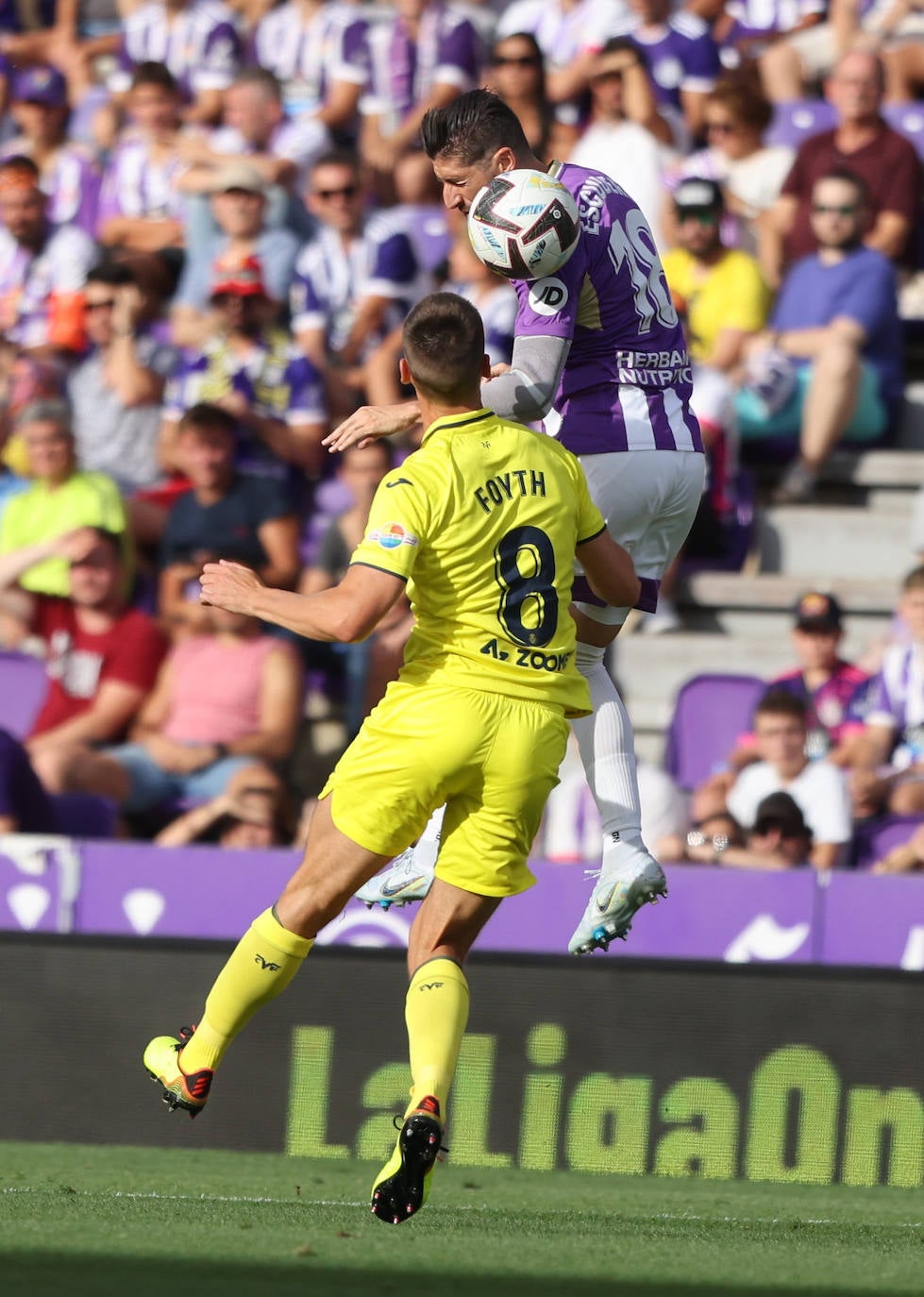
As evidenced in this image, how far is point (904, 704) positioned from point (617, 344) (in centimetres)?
366

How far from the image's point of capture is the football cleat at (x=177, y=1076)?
5.60 metres

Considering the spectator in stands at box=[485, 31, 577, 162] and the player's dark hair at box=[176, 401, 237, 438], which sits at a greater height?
the spectator in stands at box=[485, 31, 577, 162]

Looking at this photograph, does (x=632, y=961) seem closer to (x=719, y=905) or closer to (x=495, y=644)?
(x=719, y=905)

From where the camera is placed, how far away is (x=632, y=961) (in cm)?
740

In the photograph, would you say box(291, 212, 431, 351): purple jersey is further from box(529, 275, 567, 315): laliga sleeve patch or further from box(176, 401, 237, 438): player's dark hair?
box(529, 275, 567, 315): laliga sleeve patch

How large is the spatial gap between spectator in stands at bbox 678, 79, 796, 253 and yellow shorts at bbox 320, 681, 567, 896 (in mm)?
6673

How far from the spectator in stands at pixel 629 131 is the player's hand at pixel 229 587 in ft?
21.2

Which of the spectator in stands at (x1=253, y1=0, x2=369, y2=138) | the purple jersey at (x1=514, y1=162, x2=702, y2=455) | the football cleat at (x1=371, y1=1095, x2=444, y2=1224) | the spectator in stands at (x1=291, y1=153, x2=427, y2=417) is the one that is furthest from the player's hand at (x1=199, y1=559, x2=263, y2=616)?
the spectator in stands at (x1=253, y1=0, x2=369, y2=138)

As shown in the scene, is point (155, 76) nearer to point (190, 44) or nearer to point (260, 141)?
point (260, 141)

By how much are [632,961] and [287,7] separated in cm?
816

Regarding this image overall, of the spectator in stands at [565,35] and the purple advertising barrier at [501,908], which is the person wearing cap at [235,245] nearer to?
the spectator in stands at [565,35]

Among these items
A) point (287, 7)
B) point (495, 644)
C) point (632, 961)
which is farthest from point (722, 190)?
point (495, 644)

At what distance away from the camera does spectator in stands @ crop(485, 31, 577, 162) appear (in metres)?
11.3

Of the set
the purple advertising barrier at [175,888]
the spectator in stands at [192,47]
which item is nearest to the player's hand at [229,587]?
the purple advertising barrier at [175,888]
